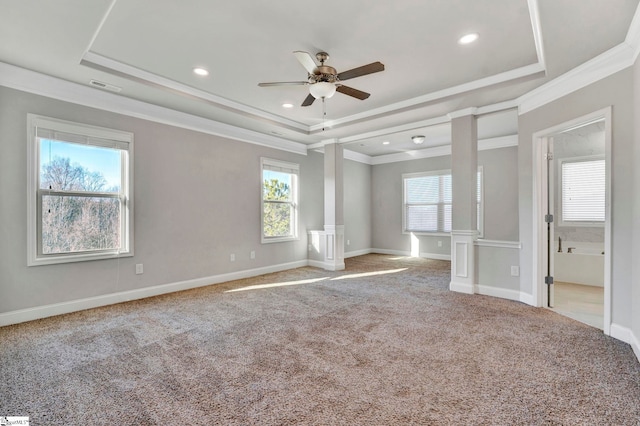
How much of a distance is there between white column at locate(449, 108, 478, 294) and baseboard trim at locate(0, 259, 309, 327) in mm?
3434

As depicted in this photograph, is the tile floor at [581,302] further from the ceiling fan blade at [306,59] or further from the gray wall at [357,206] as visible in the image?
the gray wall at [357,206]

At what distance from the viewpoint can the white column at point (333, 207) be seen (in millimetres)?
6125

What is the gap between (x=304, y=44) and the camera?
2.90 metres

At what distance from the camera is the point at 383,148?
294 inches

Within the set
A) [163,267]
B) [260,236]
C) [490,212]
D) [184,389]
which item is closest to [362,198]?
[490,212]

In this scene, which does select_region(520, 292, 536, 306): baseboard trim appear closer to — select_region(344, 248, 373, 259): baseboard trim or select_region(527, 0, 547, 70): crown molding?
select_region(527, 0, 547, 70): crown molding

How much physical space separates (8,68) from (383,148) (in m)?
6.48

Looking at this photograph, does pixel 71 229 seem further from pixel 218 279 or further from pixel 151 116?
pixel 218 279

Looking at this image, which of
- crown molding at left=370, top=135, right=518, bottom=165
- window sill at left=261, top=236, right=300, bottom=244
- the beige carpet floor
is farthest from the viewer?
crown molding at left=370, top=135, right=518, bottom=165

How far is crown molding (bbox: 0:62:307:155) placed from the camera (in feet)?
10.5

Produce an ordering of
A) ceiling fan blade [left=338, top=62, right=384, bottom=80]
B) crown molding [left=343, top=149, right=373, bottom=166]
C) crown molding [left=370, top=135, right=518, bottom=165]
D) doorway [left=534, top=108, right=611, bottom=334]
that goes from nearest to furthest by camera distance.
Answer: ceiling fan blade [left=338, top=62, right=384, bottom=80], doorway [left=534, top=108, right=611, bottom=334], crown molding [left=370, top=135, right=518, bottom=165], crown molding [left=343, top=149, right=373, bottom=166]

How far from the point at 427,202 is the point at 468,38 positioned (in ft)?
17.6

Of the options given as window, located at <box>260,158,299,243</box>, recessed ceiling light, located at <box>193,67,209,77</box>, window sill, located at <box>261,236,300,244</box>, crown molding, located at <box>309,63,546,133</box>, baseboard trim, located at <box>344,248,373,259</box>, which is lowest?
baseboard trim, located at <box>344,248,373,259</box>

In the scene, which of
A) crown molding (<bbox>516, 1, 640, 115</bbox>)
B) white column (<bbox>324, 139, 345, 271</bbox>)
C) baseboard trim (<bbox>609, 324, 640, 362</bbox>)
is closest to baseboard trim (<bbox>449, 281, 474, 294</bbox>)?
baseboard trim (<bbox>609, 324, 640, 362</bbox>)
